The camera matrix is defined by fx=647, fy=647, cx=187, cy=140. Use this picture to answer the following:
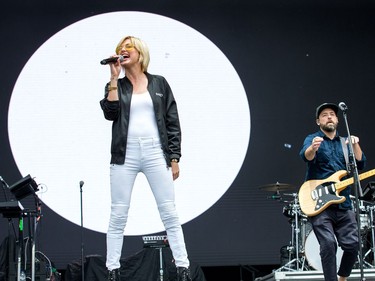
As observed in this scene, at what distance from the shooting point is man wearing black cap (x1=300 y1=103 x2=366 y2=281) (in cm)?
477

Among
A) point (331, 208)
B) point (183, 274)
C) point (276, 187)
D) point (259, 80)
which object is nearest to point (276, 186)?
point (276, 187)

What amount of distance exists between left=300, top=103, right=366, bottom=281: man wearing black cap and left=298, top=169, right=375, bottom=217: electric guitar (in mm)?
46

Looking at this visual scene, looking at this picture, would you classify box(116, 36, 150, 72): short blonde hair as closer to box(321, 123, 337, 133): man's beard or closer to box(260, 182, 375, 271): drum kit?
box(321, 123, 337, 133): man's beard

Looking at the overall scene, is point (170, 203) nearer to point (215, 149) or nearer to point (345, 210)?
point (345, 210)

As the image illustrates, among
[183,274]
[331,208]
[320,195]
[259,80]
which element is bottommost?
[183,274]

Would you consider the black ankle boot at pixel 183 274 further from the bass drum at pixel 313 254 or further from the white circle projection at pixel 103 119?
the white circle projection at pixel 103 119

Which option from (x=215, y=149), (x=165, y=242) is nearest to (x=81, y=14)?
(x=215, y=149)

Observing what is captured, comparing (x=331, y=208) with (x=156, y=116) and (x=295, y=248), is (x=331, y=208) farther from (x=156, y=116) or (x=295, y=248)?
(x=295, y=248)

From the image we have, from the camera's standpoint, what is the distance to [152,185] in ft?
13.4

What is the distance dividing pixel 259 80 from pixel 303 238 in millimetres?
1887

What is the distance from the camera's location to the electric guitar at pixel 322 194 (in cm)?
490

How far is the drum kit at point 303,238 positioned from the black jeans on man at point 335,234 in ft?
5.89

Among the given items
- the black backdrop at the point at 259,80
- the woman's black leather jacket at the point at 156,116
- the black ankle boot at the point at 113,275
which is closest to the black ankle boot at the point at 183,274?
the black ankle boot at the point at 113,275

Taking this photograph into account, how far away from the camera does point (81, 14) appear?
759 centimetres
